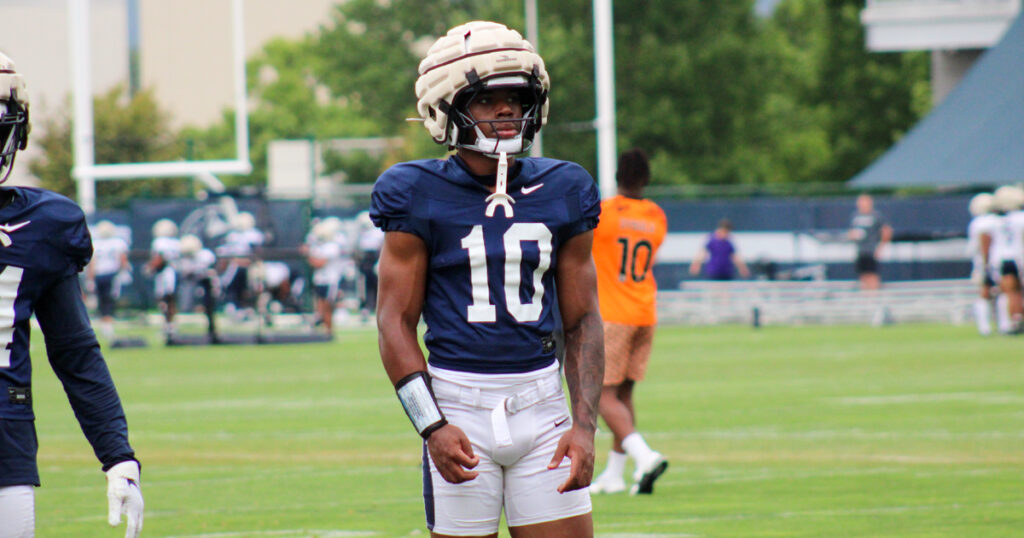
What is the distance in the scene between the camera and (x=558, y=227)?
4.75 m

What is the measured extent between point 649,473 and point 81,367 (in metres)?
5.40

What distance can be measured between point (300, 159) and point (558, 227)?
3656cm

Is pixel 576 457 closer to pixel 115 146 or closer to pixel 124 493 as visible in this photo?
pixel 124 493

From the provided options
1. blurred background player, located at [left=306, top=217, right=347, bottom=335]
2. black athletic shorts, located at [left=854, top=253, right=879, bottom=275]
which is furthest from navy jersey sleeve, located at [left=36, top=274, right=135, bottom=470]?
black athletic shorts, located at [left=854, top=253, right=879, bottom=275]

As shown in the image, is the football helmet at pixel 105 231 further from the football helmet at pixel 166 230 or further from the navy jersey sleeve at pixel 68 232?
the navy jersey sleeve at pixel 68 232

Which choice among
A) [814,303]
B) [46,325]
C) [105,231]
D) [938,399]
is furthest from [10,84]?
[814,303]

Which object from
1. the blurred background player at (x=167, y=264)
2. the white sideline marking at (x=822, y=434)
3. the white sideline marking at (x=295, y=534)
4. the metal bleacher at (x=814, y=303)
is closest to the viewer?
the white sideline marking at (x=295, y=534)

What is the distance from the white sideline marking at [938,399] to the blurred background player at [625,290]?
17.6ft

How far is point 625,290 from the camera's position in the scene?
33.0ft

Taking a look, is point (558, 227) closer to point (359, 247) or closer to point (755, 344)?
point (755, 344)

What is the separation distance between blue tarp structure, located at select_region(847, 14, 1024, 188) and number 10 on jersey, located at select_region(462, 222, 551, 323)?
25.1 m

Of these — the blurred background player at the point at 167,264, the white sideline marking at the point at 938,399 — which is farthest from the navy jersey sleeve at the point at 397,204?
the blurred background player at the point at 167,264

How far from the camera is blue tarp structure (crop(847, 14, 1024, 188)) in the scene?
29094 millimetres

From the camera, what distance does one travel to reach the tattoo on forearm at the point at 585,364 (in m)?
4.79
